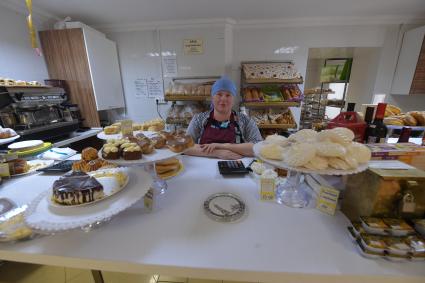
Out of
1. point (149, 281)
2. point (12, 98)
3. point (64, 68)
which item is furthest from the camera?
point (64, 68)

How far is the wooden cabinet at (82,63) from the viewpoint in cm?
220

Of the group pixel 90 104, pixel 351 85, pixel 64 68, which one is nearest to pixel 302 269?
pixel 90 104

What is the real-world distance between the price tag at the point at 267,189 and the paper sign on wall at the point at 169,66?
2.51 m

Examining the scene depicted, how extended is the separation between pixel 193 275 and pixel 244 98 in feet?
7.39

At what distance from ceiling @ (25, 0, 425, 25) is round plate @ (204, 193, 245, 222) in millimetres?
2177

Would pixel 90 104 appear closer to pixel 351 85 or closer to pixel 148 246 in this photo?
pixel 148 246

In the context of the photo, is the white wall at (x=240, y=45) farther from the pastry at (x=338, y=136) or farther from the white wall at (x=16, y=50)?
the pastry at (x=338, y=136)

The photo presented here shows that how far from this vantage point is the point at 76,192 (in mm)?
551

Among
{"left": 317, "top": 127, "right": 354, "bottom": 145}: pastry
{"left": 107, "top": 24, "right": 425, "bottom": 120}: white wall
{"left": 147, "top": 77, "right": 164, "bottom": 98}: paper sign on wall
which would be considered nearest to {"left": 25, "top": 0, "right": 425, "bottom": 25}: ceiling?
{"left": 107, "top": 24, "right": 425, "bottom": 120}: white wall

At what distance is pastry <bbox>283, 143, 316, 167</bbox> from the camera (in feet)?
1.97

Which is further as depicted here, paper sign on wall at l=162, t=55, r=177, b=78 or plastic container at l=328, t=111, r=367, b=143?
paper sign on wall at l=162, t=55, r=177, b=78

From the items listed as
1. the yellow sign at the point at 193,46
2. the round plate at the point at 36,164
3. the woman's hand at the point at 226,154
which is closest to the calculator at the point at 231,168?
the woman's hand at the point at 226,154

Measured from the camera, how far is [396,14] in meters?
2.42

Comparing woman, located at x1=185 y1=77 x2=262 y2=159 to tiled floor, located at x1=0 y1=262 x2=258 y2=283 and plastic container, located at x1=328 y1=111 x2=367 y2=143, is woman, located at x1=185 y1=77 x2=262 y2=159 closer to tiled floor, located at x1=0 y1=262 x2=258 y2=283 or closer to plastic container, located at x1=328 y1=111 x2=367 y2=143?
plastic container, located at x1=328 y1=111 x2=367 y2=143
